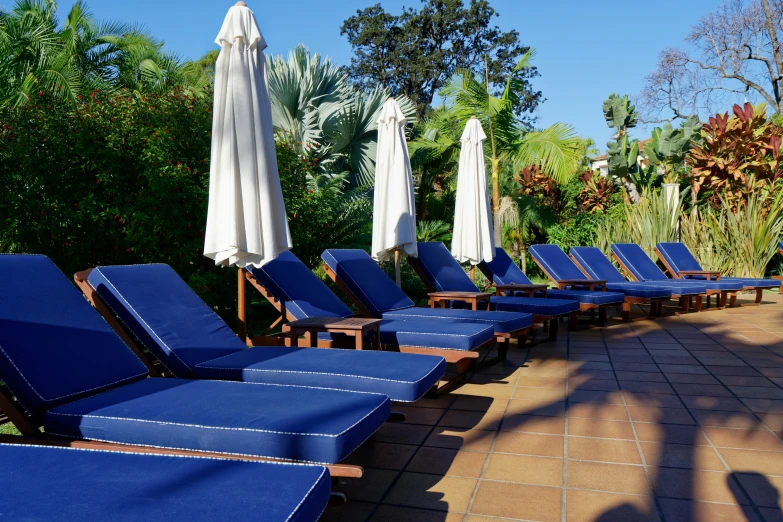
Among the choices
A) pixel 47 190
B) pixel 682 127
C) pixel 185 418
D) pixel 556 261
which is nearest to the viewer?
pixel 185 418

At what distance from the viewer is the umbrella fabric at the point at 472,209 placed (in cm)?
775

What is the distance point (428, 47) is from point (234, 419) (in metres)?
29.0

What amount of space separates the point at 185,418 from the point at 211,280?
17.6 ft

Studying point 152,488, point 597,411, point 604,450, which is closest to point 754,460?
Answer: point 604,450

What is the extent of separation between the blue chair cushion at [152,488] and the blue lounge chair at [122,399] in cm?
39

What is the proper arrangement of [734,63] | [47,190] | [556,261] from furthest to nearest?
[734,63]
[556,261]
[47,190]

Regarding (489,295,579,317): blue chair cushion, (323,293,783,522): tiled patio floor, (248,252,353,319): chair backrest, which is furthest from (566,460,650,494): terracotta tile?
(489,295,579,317): blue chair cushion

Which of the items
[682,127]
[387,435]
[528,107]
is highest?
[528,107]

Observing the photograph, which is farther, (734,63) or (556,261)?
(734,63)

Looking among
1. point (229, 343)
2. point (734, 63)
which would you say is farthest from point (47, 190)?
point (734, 63)

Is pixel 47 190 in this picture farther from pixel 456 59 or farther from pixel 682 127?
pixel 456 59

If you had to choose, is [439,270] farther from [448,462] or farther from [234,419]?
[234,419]

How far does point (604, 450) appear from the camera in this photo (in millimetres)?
3576

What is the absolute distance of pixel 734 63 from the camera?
25734 millimetres
